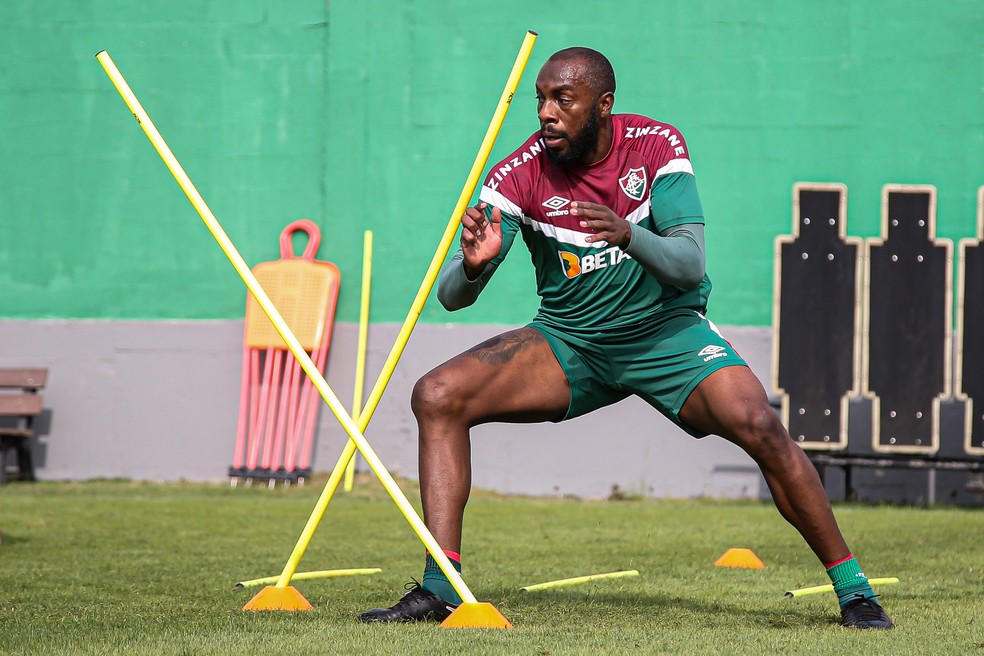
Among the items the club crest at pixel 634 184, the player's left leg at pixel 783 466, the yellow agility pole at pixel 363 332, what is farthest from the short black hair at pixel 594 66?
the yellow agility pole at pixel 363 332

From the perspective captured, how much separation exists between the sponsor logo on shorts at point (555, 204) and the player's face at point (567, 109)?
0.14m

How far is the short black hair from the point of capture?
441 cm

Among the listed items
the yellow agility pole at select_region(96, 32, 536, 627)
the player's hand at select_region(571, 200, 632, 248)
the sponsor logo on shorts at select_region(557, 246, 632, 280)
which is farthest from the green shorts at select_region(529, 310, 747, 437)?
the player's hand at select_region(571, 200, 632, 248)

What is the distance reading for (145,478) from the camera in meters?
11.2

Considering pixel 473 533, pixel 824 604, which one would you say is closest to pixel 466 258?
pixel 824 604

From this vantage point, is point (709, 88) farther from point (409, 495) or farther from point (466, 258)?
Result: point (466, 258)

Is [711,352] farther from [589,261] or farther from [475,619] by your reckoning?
[475,619]

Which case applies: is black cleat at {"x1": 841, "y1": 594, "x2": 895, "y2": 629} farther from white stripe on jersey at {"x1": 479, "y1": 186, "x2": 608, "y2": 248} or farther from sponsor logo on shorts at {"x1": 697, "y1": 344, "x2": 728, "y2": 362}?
white stripe on jersey at {"x1": 479, "y1": 186, "x2": 608, "y2": 248}

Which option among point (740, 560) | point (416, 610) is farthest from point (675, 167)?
point (740, 560)

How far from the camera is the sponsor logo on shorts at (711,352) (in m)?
4.47

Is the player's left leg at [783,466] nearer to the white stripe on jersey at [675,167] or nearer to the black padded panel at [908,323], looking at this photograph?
the white stripe on jersey at [675,167]

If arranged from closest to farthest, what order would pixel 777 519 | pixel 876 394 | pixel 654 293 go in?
pixel 654 293
pixel 777 519
pixel 876 394

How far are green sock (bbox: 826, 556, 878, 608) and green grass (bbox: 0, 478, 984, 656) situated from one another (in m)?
0.11

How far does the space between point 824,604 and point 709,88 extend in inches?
259
